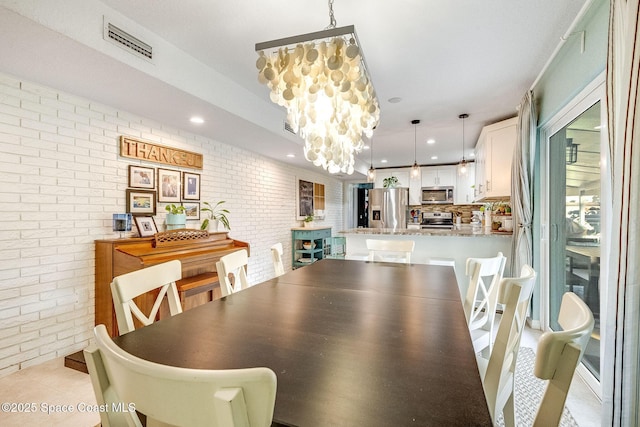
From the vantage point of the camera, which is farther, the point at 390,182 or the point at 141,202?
the point at 390,182

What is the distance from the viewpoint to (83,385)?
200 centimetres

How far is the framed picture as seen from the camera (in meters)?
5.97

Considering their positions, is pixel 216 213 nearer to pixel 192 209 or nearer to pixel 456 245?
pixel 192 209

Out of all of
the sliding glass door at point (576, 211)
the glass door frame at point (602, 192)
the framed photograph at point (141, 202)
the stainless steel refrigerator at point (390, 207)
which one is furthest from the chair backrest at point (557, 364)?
the stainless steel refrigerator at point (390, 207)

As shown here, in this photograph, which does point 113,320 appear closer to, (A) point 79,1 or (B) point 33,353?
(B) point 33,353

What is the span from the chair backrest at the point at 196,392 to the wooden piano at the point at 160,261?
85.1 inches

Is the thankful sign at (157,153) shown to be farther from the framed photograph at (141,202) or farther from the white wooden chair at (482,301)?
the white wooden chair at (482,301)

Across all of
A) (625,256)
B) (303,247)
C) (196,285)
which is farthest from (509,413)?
(303,247)

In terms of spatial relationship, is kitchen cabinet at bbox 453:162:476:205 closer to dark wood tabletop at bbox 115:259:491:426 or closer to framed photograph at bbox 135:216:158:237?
dark wood tabletop at bbox 115:259:491:426

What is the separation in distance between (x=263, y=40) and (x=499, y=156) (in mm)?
3173

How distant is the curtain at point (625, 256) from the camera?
1.06m

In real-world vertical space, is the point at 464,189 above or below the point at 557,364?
above

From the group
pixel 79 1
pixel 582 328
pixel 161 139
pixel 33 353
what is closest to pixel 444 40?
pixel 582 328

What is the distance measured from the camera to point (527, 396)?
6.15ft
